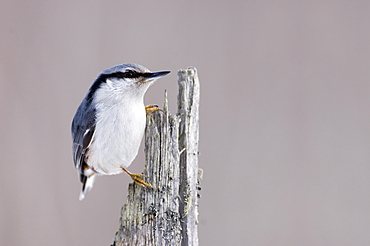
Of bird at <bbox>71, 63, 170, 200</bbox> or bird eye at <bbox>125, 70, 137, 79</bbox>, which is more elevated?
bird eye at <bbox>125, 70, 137, 79</bbox>

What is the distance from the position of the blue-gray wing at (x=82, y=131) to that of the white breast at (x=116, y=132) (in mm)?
36

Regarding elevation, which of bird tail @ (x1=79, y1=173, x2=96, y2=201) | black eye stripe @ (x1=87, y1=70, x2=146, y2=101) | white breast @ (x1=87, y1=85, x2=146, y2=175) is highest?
black eye stripe @ (x1=87, y1=70, x2=146, y2=101)

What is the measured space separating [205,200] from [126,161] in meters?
1.49

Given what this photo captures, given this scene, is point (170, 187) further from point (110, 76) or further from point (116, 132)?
point (110, 76)

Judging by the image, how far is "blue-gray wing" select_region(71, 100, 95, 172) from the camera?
7.00ft

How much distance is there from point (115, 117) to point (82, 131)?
0.23 m

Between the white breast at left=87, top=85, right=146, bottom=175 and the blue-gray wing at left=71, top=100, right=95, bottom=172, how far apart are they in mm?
36

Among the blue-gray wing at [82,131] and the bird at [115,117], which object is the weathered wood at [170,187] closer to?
the bird at [115,117]

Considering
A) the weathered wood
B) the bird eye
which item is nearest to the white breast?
the bird eye

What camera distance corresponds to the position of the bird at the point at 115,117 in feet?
6.52

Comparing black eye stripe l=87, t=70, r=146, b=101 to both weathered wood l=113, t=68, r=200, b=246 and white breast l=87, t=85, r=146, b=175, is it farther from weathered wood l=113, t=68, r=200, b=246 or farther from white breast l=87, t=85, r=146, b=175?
weathered wood l=113, t=68, r=200, b=246

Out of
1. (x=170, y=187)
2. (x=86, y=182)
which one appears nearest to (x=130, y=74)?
(x=170, y=187)

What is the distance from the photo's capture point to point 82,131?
2.18m

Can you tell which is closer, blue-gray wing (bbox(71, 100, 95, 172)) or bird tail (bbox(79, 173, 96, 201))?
blue-gray wing (bbox(71, 100, 95, 172))
